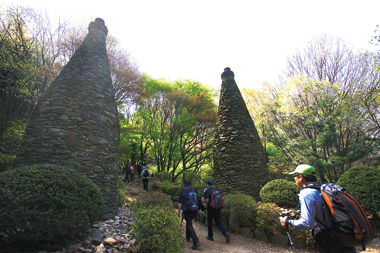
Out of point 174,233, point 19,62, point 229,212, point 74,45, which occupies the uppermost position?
point 74,45

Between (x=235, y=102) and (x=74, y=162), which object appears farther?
(x=235, y=102)

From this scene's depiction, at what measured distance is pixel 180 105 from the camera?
15.5 metres

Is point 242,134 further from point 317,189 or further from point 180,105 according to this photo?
point 180,105

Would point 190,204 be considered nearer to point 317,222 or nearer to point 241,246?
point 241,246

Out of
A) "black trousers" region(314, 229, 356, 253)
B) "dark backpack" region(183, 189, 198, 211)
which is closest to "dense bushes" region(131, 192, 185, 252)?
"dark backpack" region(183, 189, 198, 211)

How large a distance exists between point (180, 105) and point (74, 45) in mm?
8213

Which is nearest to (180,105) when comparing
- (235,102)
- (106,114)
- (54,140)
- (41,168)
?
(235,102)

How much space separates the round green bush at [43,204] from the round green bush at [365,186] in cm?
722

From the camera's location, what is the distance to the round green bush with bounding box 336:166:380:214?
5.36 metres

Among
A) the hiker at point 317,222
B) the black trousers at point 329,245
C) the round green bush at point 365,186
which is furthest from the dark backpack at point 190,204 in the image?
the round green bush at point 365,186

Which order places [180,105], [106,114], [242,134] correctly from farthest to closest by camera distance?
[180,105] < [242,134] < [106,114]

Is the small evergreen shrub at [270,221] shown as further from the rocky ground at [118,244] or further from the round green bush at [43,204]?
the round green bush at [43,204]

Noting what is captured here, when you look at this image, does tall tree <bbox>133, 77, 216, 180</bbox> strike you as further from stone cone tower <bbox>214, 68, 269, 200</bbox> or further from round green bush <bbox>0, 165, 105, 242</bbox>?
round green bush <bbox>0, 165, 105, 242</bbox>

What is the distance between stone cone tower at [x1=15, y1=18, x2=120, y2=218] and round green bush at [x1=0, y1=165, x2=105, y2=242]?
183 cm
